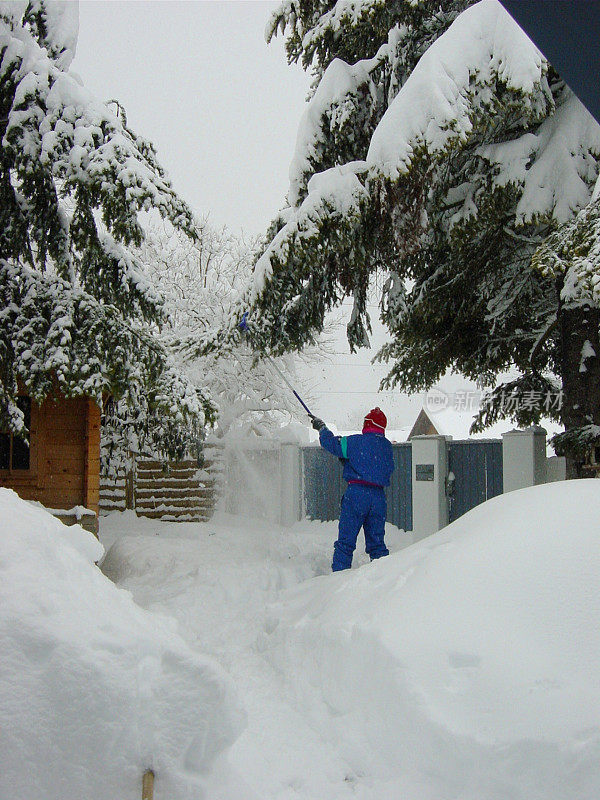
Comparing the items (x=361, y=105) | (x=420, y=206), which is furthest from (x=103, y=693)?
(x=361, y=105)

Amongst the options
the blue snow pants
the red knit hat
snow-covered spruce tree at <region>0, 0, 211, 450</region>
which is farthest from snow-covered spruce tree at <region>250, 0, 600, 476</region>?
the blue snow pants

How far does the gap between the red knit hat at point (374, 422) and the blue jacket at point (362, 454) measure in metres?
0.22

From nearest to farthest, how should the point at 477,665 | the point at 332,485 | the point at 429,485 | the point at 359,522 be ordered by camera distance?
the point at 477,665 < the point at 359,522 < the point at 429,485 < the point at 332,485

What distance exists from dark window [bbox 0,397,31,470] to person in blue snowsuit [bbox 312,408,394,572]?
444 cm

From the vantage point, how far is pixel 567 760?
2561mm

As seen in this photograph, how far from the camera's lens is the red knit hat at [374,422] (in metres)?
7.12

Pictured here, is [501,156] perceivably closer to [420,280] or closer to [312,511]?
[420,280]

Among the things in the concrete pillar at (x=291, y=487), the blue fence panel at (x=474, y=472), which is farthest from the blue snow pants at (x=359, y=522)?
the concrete pillar at (x=291, y=487)

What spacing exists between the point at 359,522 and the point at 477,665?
3.69m

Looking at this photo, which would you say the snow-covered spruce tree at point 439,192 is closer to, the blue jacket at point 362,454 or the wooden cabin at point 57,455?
the blue jacket at point 362,454

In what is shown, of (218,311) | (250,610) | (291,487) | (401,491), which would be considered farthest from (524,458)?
(218,311)

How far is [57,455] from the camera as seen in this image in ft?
30.2

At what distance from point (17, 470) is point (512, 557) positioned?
731 centimetres

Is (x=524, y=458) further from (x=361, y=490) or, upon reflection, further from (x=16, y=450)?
(x=16, y=450)
